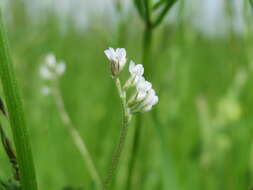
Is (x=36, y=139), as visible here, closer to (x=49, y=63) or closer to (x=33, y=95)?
(x=33, y=95)

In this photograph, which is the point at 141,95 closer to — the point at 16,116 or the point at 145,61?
the point at 16,116

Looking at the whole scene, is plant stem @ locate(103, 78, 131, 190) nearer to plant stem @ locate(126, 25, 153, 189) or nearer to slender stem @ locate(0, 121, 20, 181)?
slender stem @ locate(0, 121, 20, 181)

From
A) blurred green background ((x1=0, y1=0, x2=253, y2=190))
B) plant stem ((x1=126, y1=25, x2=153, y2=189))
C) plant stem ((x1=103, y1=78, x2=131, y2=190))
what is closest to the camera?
plant stem ((x1=103, y1=78, x2=131, y2=190))

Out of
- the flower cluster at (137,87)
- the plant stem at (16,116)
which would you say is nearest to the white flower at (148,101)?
the flower cluster at (137,87)

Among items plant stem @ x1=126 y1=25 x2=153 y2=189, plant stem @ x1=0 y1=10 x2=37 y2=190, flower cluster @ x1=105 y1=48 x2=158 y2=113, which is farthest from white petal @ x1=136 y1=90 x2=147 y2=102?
plant stem @ x1=126 y1=25 x2=153 y2=189

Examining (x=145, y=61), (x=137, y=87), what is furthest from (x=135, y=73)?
(x=145, y=61)
